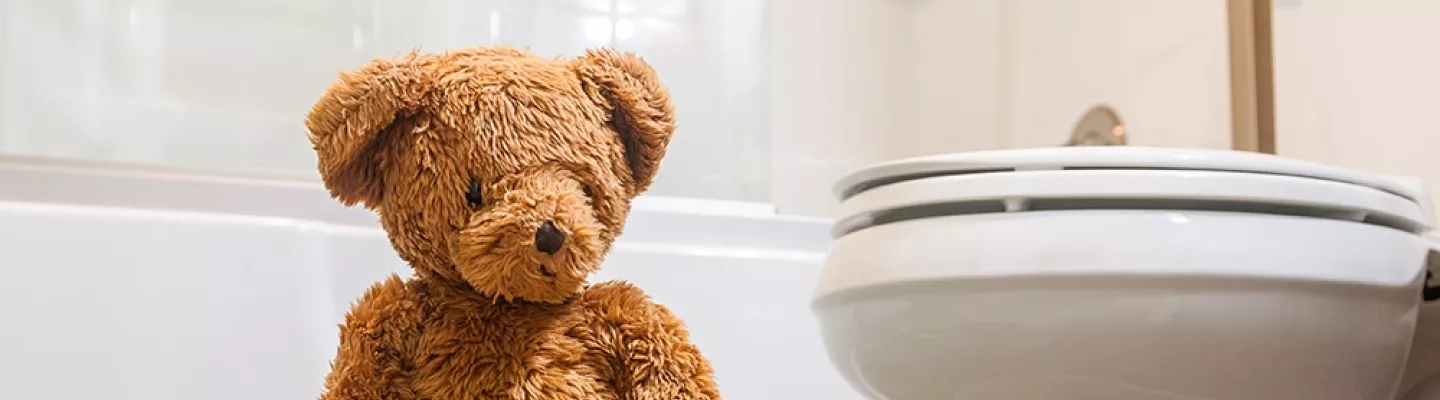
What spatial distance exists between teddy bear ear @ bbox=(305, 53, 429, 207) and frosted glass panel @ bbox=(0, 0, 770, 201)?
455 millimetres

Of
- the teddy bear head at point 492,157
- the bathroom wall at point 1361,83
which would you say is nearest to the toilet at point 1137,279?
the teddy bear head at point 492,157

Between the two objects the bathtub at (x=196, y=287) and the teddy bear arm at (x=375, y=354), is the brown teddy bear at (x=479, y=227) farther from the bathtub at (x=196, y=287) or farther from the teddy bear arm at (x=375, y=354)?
the bathtub at (x=196, y=287)

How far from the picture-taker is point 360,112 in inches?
24.3

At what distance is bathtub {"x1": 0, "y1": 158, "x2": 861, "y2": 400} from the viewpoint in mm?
937

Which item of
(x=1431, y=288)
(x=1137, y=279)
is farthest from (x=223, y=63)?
(x=1431, y=288)

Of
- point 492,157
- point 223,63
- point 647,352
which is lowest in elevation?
point 647,352

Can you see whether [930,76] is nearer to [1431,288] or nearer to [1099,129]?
[1099,129]

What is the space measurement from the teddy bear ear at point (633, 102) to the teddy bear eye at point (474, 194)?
0.29ft

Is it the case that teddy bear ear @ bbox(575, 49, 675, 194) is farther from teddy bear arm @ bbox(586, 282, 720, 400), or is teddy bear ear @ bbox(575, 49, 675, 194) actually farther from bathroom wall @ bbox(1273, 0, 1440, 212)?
bathroom wall @ bbox(1273, 0, 1440, 212)

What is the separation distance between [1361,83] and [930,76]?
2.37 ft

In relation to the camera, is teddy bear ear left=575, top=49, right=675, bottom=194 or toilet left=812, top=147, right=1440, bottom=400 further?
teddy bear ear left=575, top=49, right=675, bottom=194

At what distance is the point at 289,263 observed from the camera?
3.32 feet

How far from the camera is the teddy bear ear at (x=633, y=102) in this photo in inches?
26.1

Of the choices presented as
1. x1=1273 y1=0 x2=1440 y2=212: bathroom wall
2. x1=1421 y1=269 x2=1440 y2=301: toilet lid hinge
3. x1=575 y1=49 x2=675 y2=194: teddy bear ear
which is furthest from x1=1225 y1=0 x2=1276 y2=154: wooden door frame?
x1=575 y1=49 x2=675 y2=194: teddy bear ear
